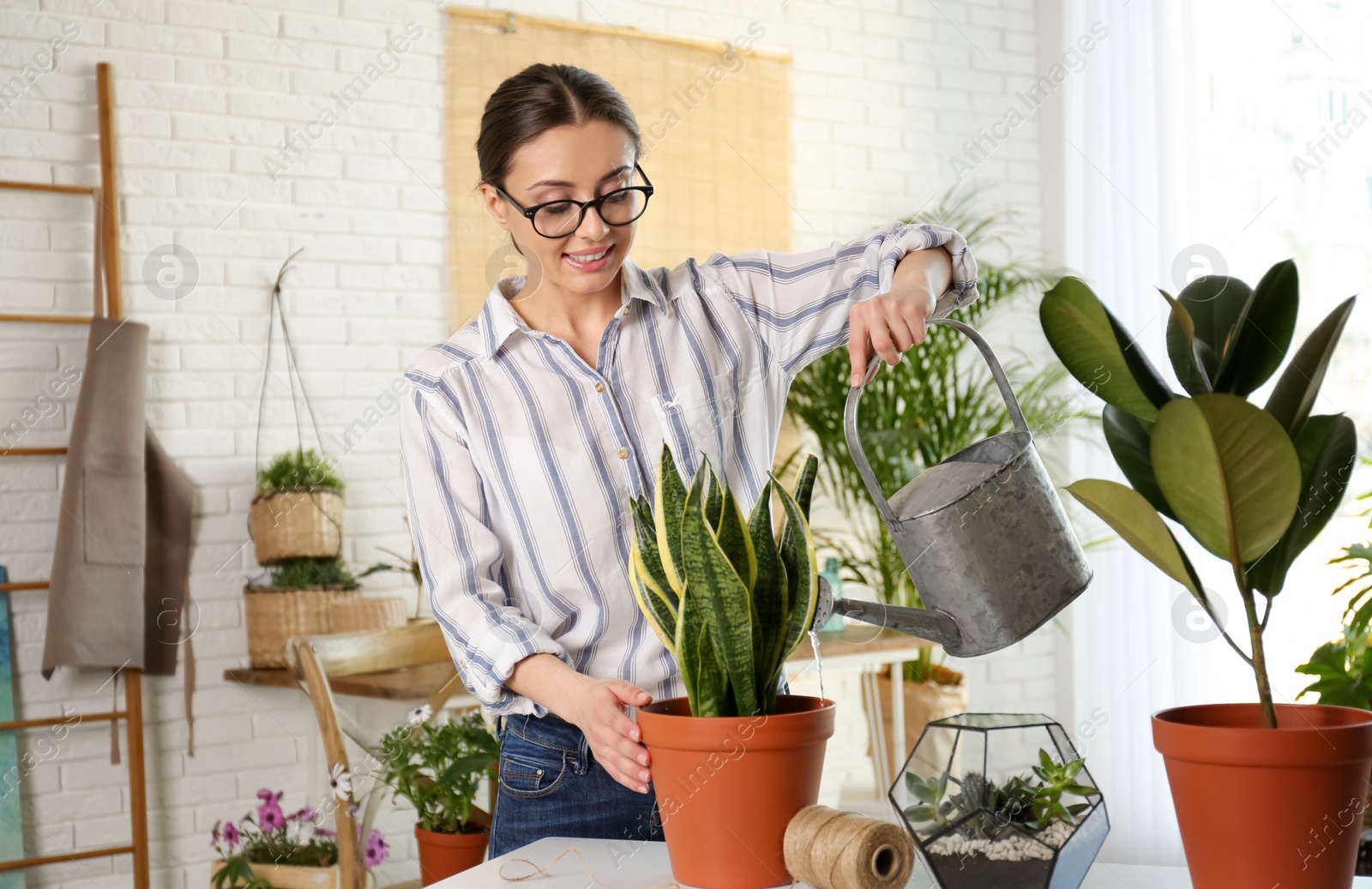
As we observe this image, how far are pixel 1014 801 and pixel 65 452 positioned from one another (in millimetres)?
2871

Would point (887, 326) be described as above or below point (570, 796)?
above

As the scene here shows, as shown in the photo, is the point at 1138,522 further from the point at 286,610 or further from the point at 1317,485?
the point at 286,610

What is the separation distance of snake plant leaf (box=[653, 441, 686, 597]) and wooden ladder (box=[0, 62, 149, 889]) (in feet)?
8.14

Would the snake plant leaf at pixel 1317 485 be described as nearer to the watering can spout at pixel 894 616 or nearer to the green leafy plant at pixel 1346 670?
the watering can spout at pixel 894 616

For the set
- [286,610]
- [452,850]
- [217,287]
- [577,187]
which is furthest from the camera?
[217,287]

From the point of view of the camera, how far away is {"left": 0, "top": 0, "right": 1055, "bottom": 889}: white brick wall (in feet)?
9.90

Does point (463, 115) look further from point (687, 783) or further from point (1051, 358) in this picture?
point (687, 783)

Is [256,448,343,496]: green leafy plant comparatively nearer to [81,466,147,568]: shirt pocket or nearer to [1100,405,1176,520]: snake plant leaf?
[81,466,147,568]: shirt pocket

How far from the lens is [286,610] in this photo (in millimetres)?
3068

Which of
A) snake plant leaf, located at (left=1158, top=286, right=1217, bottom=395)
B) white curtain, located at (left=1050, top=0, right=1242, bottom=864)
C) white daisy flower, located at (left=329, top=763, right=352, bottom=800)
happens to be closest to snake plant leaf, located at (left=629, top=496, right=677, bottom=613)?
snake plant leaf, located at (left=1158, top=286, right=1217, bottom=395)

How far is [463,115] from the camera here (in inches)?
136

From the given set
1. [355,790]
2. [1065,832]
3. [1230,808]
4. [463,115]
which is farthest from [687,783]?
[463,115]

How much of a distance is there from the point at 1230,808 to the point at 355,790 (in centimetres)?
261

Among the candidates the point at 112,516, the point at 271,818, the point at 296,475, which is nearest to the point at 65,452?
the point at 112,516
